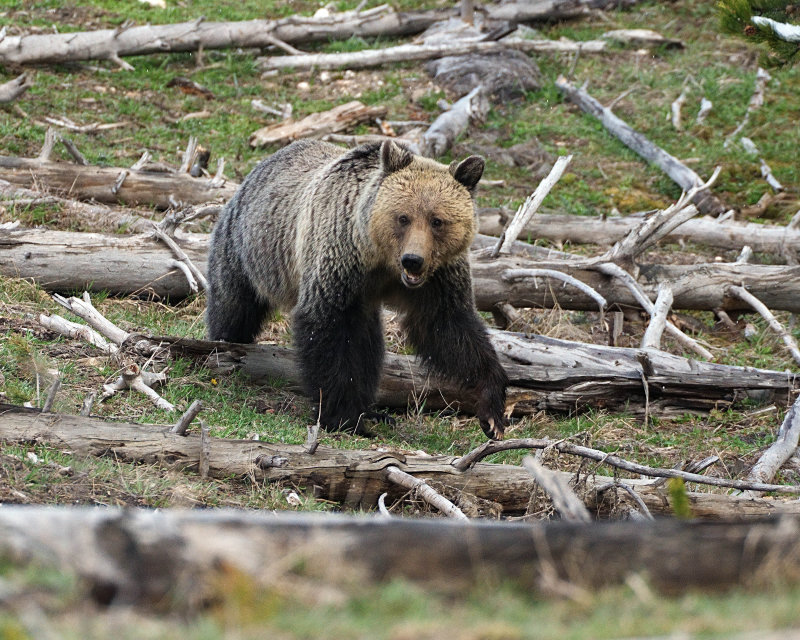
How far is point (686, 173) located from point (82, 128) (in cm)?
701

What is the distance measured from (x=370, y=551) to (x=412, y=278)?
3.54m

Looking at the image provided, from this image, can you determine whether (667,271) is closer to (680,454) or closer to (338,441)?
(680,454)

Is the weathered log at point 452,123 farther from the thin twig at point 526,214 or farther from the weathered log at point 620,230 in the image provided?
the thin twig at point 526,214

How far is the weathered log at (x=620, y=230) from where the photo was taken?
31.4 ft

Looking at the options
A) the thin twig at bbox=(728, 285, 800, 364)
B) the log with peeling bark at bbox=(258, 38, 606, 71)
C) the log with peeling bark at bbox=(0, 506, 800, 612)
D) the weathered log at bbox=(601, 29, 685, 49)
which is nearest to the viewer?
the log with peeling bark at bbox=(0, 506, 800, 612)

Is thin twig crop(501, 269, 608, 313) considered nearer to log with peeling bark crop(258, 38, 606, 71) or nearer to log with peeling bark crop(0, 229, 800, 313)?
log with peeling bark crop(0, 229, 800, 313)

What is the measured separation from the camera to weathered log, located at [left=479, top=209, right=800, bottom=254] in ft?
31.4

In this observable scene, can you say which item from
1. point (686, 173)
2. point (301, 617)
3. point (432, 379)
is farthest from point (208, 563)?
point (686, 173)

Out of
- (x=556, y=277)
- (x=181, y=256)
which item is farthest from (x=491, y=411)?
(x=181, y=256)

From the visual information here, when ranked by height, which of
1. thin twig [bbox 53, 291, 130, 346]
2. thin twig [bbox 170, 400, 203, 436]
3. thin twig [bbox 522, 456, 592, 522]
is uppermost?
thin twig [bbox 522, 456, 592, 522]

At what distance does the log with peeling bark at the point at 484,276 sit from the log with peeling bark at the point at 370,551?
5670 millimetres

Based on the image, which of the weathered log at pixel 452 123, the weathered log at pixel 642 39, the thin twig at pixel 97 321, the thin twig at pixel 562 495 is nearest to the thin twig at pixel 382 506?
Answer: the thin twig at pixel 562 495

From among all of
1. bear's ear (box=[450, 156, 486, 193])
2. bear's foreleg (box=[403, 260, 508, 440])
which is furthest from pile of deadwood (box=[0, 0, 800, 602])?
bear's ear (box=[450, 156, 486, 193])

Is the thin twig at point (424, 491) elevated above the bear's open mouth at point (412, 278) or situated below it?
below
